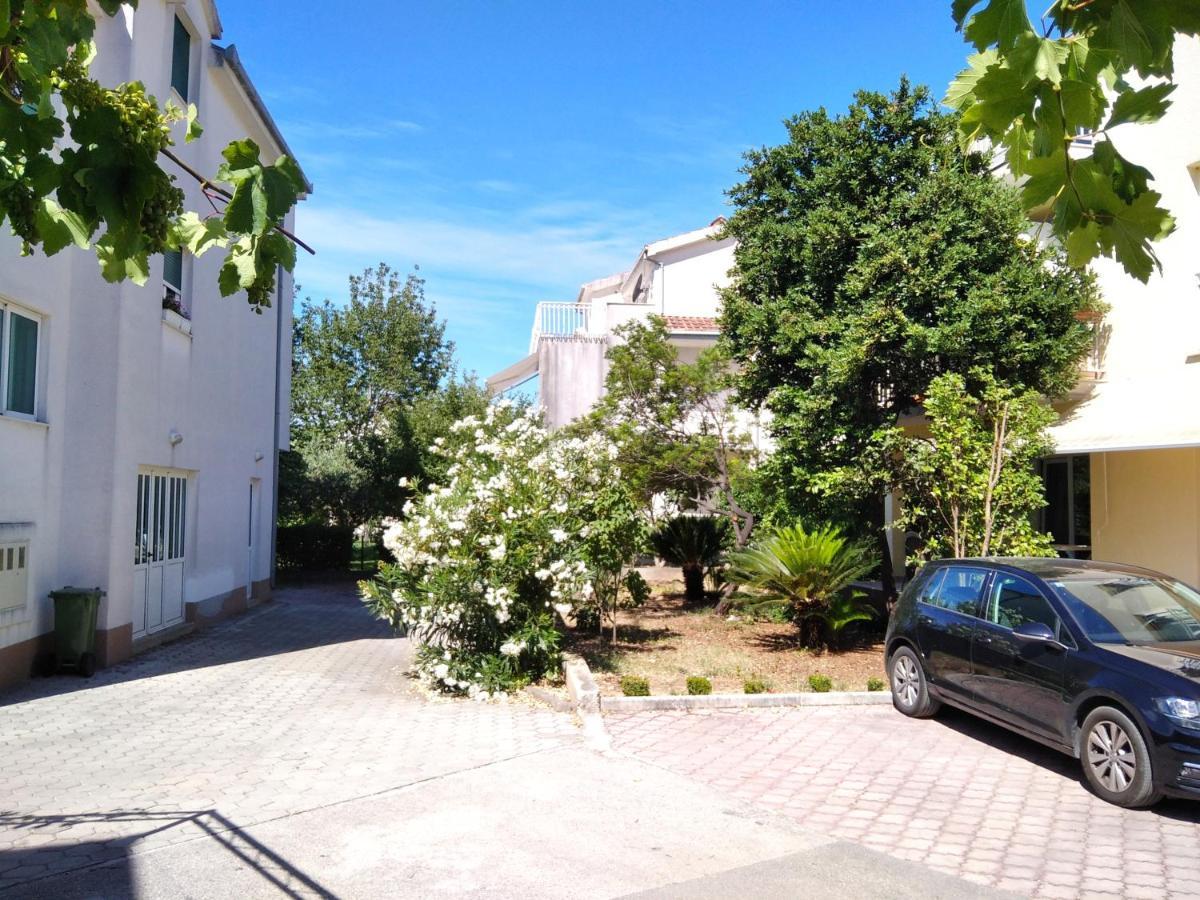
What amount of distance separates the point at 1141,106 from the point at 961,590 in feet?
21.6

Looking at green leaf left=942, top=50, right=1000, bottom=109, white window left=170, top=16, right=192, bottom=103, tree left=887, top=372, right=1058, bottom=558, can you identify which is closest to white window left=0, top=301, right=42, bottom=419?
white window left=170, top=16, right=192, bottom=103

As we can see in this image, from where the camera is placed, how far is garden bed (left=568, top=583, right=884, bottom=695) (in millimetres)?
10906

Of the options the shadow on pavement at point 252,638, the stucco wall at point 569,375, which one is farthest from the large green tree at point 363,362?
the shadow on pavement at point 252,638

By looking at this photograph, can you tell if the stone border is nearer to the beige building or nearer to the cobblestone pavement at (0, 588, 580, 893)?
the cobblestone pavement at (0, 588, 580, 893)

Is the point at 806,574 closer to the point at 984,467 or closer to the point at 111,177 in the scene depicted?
the point at 984,467

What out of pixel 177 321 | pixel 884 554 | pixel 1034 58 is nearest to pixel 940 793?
pixel 1034 58

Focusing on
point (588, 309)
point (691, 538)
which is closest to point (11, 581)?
point (691, 538)

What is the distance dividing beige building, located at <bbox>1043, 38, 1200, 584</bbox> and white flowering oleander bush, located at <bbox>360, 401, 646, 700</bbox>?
6.70 meters

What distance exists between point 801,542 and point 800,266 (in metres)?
3.91

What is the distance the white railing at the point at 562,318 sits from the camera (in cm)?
Result: 2808

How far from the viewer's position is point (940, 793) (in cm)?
669

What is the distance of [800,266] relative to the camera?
13.2m

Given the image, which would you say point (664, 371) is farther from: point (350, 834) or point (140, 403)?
point (350, 834)

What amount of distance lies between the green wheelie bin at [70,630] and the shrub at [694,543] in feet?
34.4
